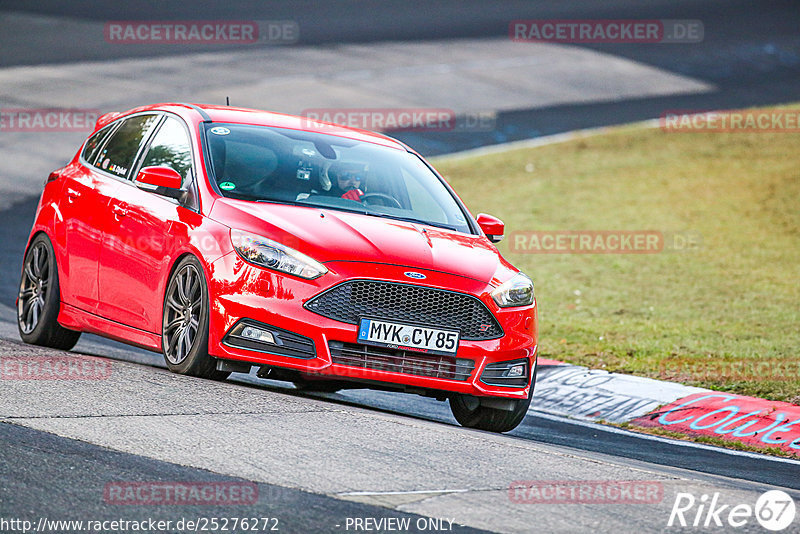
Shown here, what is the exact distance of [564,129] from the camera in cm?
2711

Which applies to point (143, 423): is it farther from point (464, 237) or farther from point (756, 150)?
point (756, 150)

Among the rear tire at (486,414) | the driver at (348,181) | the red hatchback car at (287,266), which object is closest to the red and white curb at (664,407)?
the rear tire at (486,414)

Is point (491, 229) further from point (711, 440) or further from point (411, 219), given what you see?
point (711, 440)

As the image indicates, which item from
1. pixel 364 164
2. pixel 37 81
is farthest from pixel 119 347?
pixel 37 81

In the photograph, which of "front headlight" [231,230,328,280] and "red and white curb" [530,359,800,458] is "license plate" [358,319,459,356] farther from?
"red and white curb" [530,359,800,458]

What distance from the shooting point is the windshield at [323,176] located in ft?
26.9

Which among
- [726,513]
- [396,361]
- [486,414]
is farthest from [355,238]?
[726,513]

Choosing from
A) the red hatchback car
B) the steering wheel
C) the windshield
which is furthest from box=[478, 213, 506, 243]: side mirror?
the steering wheel

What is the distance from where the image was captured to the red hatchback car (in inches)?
290

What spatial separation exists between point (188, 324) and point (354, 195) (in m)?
1.47

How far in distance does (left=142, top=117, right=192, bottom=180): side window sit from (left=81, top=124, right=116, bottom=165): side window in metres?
0.82

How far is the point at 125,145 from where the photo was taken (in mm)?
9203

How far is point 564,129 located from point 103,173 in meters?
18.9

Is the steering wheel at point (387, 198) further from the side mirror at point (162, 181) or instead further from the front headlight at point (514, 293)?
the side mirror at point (162, 181)
